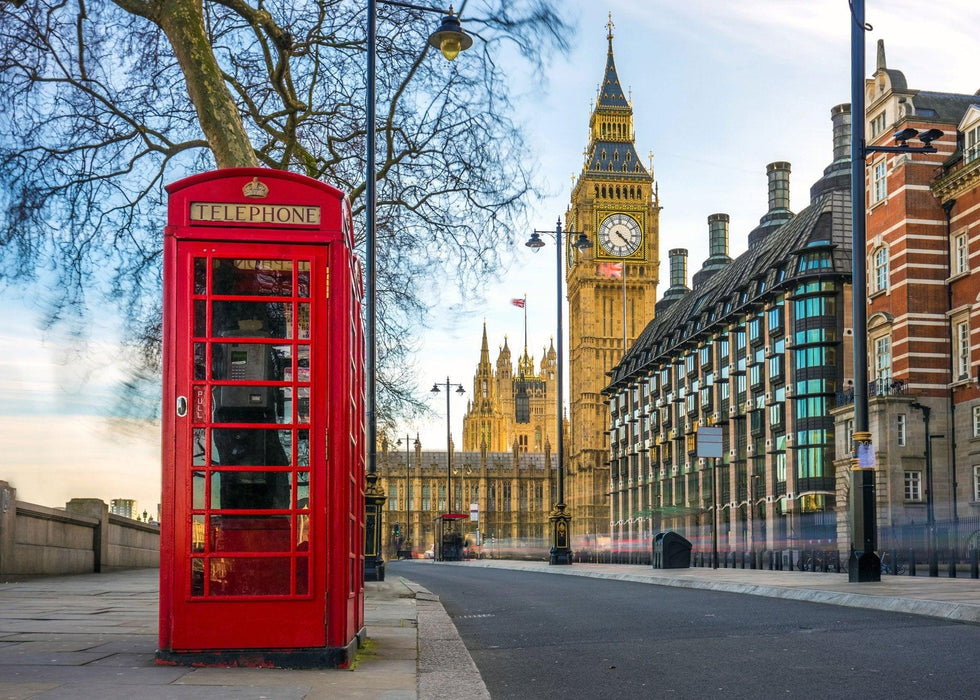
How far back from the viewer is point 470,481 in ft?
488

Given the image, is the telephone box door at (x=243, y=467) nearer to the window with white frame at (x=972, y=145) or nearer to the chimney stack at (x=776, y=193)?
the window with white frame at (x=972, y=145)

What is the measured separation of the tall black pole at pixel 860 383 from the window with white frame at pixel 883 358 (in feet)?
98.9

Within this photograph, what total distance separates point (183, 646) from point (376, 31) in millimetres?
13497

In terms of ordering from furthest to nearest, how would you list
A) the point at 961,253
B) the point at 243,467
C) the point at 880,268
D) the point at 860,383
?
the point at 880,268 < the point at 961,253 < the point at 860,383 < the point at 243,467

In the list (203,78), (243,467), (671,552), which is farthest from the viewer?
→ (671,552)

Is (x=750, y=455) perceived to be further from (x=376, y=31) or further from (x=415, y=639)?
(x=415, y=639)

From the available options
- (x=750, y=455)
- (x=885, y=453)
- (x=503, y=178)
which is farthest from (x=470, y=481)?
(x=503, y=178)

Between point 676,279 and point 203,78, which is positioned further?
point 676,279

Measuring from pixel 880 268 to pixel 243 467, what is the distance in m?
45.2

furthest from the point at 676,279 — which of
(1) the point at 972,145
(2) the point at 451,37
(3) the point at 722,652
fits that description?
(3) the point at 722,652

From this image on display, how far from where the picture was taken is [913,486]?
45.8 m

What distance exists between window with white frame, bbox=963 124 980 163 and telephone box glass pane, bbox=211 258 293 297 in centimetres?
4080

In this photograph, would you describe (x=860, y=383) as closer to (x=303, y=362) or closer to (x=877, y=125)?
(x=303, y=362)

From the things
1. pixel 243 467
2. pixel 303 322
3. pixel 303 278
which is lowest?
pixel 243 467
